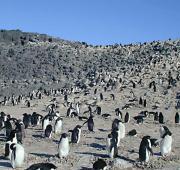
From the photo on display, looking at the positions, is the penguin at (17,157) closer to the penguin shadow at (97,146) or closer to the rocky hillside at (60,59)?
the penguin shadow at (97,146)

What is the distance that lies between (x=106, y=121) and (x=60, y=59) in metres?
57.1

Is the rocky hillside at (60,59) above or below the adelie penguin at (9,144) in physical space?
above

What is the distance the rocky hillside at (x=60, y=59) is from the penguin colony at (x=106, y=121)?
15.4 metres

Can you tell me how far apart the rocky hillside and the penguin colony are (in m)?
15.4

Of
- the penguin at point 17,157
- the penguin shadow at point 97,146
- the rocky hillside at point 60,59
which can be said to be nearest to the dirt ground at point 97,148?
the penguin shadow at point 97,146

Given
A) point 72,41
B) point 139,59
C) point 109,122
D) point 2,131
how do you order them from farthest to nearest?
point 72,41 → point 139,59 → point 109,122 → point 2,131

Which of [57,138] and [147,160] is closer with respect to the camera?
[147,160]

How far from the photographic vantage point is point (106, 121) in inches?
1262

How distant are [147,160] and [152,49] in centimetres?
6456

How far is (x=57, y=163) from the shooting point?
19031 millimetres

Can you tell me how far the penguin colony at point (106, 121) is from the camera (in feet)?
64.6

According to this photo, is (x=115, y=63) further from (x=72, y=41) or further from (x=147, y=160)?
(x=147, y=160)

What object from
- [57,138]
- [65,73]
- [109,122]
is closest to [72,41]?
[65,73]

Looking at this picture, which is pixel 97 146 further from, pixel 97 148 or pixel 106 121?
pixel 106 121
